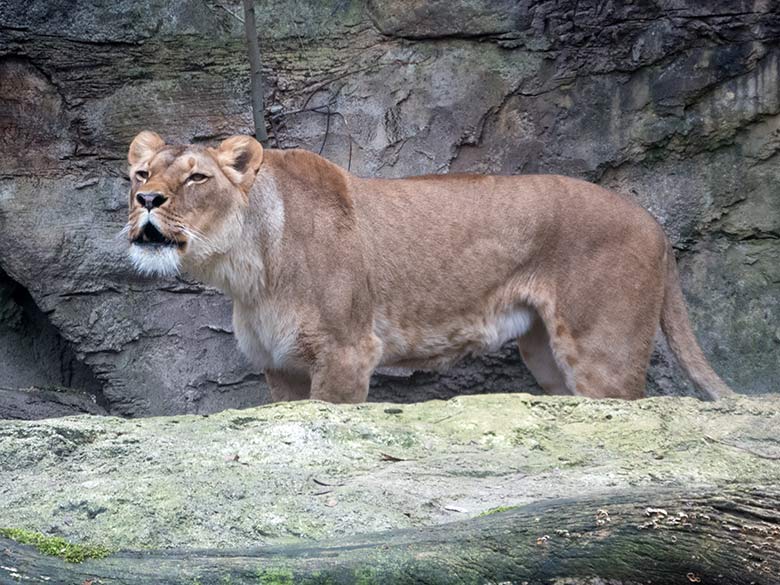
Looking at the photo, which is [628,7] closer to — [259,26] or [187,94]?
[259,26]

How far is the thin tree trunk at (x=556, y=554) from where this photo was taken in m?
3.60

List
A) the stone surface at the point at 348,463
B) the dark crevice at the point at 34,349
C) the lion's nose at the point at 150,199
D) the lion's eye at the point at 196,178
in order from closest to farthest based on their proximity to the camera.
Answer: the stone surface at the point at 348,463, the lion's nose at the point at 150,199, the lion's eye at the point at 196,178, the dark crevice at the point at 34,349

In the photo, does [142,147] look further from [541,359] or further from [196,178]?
[541,359]

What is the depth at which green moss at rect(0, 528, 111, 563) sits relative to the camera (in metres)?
3.65

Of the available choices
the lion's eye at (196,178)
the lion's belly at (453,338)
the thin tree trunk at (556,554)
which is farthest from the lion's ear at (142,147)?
the thin tree trunk at (556,554)

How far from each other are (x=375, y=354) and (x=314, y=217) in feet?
2.98

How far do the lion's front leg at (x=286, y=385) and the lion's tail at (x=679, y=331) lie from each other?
2339 mm

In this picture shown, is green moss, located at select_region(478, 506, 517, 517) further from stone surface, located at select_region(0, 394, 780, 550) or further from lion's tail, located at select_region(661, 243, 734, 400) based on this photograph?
lion's tail, located at select_region(661, 243, 734, 400)

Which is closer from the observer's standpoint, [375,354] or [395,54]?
[375,354]

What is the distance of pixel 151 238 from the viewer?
6.80 metres

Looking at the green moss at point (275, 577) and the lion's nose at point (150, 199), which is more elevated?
the lion's nose at point (150, 199)

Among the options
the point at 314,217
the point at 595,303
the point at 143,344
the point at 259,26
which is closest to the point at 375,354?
the point at 314,217

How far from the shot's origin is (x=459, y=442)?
17.2 ft

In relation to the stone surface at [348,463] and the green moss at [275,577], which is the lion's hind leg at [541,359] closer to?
the stone surface at [348,463]
